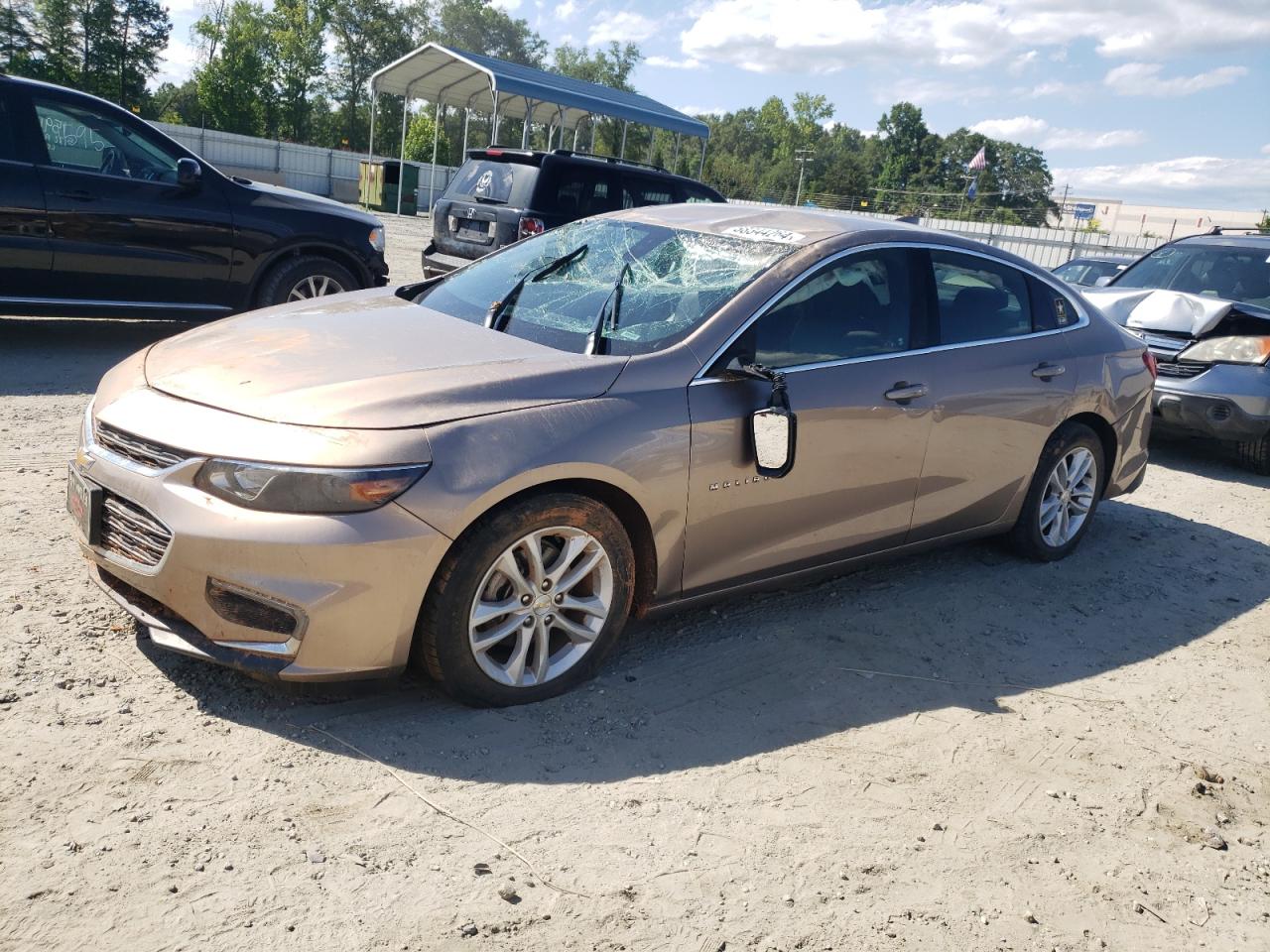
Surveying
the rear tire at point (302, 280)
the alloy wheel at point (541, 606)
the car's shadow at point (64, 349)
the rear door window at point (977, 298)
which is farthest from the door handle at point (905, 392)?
the rear tire at point (302, 280)

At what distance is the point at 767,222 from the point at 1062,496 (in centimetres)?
223

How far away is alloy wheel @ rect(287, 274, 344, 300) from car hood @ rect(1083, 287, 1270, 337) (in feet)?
19.8

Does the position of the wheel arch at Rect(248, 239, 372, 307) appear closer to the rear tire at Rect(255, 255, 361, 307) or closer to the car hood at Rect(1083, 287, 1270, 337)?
the rear tire at Rect(255, 255, 361, 307)

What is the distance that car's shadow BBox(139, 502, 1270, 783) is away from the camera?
317cm

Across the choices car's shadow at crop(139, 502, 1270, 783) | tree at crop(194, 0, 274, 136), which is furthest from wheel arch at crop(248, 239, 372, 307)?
tree at crop(194, 0, 274, 136)

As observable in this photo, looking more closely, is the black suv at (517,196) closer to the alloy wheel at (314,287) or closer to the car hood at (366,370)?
the alloy wheel at (314,287)

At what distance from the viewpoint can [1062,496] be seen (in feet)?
17.5

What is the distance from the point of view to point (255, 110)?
58.8 meters

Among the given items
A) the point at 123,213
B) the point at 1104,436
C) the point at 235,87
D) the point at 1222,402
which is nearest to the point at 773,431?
the point at 1104,436

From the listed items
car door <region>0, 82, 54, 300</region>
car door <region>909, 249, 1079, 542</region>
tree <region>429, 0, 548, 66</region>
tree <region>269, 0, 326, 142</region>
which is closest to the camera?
car door <region>909, 249, 1079, 542</region>

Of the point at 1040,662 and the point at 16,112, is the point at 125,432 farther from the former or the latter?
the point at 16,112

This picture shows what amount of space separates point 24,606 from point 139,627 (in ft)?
1.45

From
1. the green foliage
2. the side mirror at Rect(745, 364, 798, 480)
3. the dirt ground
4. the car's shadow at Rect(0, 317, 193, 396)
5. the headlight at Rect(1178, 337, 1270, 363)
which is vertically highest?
the green foliage

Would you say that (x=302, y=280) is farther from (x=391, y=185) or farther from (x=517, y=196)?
(x=391, y=185)
